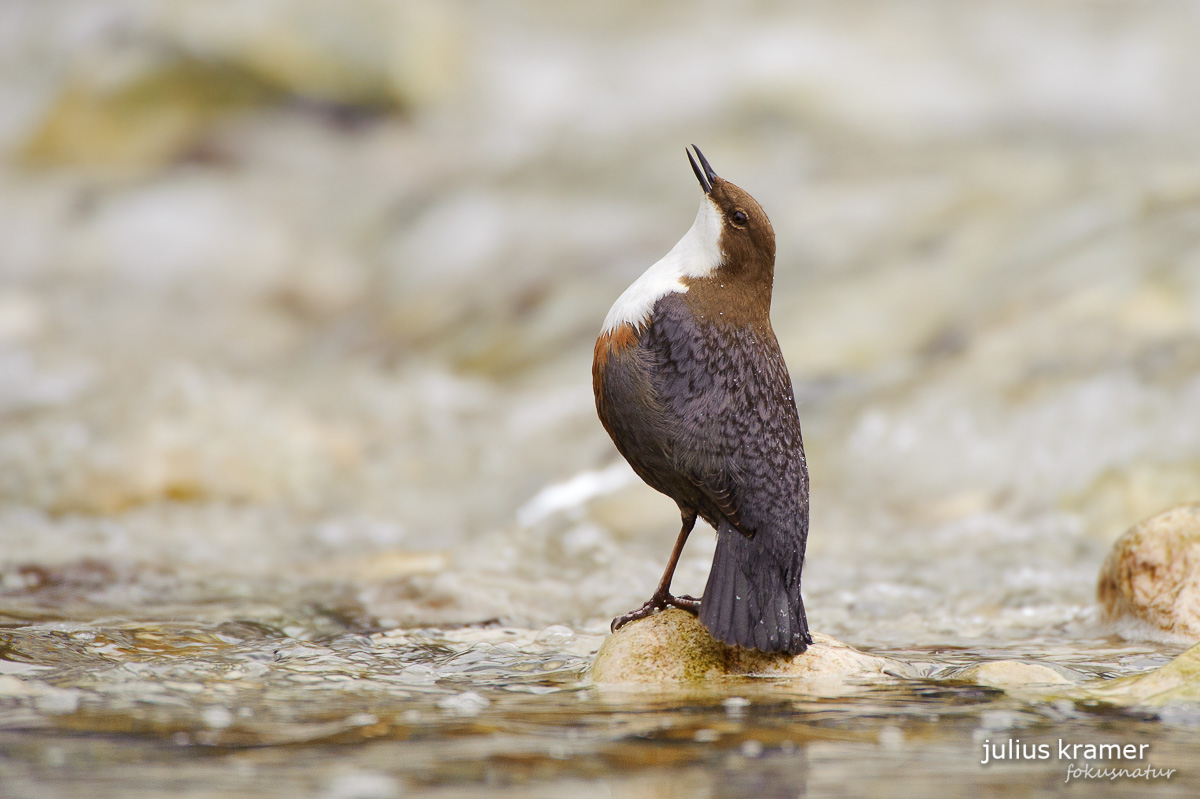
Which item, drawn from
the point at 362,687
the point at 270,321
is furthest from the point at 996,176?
the point at 362,687

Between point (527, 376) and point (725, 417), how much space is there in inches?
259

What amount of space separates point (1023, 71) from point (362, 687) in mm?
13795

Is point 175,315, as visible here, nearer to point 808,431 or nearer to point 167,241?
point 167,241

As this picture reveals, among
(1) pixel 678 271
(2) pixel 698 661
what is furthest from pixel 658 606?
A: (1) pixel 678 271

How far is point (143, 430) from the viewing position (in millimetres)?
8523

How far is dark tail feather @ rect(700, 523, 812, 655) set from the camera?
3.63 meters

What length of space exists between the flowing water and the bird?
0.98ft

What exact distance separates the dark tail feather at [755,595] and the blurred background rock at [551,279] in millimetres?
1263

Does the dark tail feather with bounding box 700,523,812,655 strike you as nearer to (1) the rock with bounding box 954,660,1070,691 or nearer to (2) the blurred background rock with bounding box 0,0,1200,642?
(1) the rock with bounding box 954,660,1070,691

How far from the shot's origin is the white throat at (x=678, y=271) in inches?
151

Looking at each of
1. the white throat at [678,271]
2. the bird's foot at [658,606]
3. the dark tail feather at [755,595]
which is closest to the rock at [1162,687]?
the dark tail feather at [755,595]

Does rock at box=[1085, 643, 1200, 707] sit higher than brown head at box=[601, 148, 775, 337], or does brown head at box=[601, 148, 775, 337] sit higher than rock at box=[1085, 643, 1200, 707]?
brown head at box=[601, 148, 775, 337]

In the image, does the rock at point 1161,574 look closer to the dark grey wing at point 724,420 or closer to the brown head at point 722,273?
the dark grey wing at point 724,420

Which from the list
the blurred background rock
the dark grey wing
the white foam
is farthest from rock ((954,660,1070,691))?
the white foam
